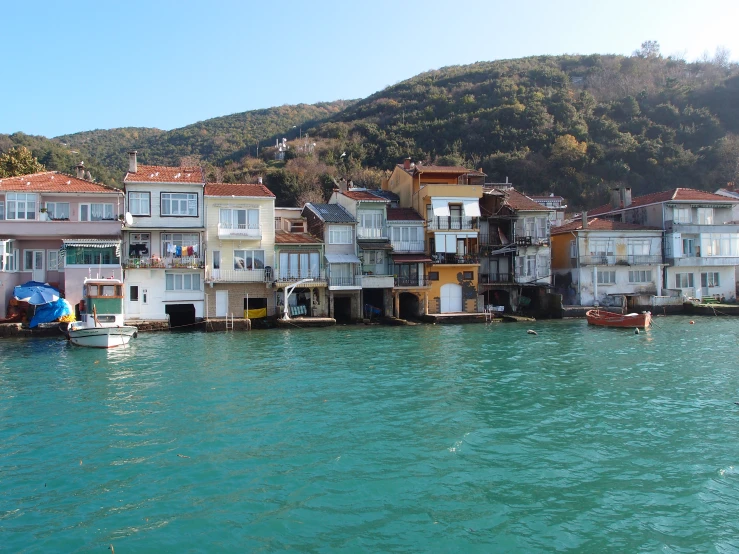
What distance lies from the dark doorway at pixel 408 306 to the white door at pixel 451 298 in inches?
81.4

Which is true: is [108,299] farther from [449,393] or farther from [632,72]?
[632,72]

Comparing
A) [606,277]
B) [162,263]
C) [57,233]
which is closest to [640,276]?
[606,277]

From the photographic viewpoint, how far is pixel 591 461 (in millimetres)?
12133

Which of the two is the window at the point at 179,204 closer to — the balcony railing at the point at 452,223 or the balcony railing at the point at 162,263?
the balcony railing at the point at 162,263

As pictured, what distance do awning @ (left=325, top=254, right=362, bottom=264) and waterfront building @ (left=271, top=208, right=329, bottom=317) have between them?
77cm

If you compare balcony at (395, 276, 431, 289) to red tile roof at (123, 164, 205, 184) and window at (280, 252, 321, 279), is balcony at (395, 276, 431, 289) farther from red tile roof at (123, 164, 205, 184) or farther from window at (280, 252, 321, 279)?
red tile roof at (123, 164, 205, 184)

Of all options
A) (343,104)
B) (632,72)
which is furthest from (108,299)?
(343,104)

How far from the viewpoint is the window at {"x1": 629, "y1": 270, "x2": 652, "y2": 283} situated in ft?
158

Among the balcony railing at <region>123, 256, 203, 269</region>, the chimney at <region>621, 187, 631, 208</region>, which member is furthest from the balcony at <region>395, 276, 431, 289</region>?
the chimney at <region>621, 187, 631, 208</region>

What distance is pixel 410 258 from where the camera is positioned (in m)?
43.0

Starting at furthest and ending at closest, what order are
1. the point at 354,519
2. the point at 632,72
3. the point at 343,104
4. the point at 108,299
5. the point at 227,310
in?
the point at 343,104 < the point at 632,72 < the point at 227,310 < the point at 108,299 < the point at 354,519

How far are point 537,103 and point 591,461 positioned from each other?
268 ft

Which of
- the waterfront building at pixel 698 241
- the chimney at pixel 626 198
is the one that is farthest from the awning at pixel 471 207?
the chimney at pixel 626 198

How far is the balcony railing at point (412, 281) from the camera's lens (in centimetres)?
4275
